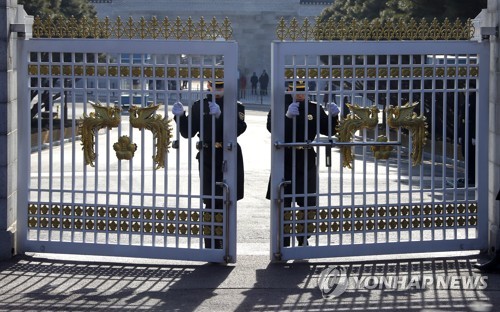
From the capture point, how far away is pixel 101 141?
30.4 m

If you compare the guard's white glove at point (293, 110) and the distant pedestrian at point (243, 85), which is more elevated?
the distant pedestrian at point (243, 85)

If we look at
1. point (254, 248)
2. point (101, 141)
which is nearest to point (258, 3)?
point (101, 141)

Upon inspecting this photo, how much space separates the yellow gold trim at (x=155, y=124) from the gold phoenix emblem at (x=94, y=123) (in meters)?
0.20

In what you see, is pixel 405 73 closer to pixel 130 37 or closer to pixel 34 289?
pixel 130 37

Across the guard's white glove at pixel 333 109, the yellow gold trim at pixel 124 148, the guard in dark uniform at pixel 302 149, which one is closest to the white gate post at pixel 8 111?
the yellow gold trim at pixel 124 148

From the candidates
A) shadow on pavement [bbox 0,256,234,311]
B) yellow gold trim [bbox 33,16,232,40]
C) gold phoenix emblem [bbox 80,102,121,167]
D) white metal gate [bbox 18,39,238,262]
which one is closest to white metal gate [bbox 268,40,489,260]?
white metal gate [bbox 18,39,238,262]

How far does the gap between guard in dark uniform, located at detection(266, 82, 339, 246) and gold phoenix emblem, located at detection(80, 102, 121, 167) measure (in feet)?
5.62

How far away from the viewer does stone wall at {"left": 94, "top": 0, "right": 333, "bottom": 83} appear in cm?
6919

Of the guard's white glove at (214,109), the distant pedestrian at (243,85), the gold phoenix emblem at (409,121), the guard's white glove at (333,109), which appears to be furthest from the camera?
the distant pedestrian at (243,85)

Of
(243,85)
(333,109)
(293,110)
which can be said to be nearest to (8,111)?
(293,110)

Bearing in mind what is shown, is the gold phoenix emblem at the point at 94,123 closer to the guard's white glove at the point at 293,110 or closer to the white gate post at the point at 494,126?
the guard's white glove at the point at 293,110

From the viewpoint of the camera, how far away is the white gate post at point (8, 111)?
1116cm

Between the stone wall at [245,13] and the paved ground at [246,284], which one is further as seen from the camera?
the stone wall at [245,13]

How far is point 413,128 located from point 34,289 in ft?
13.4
